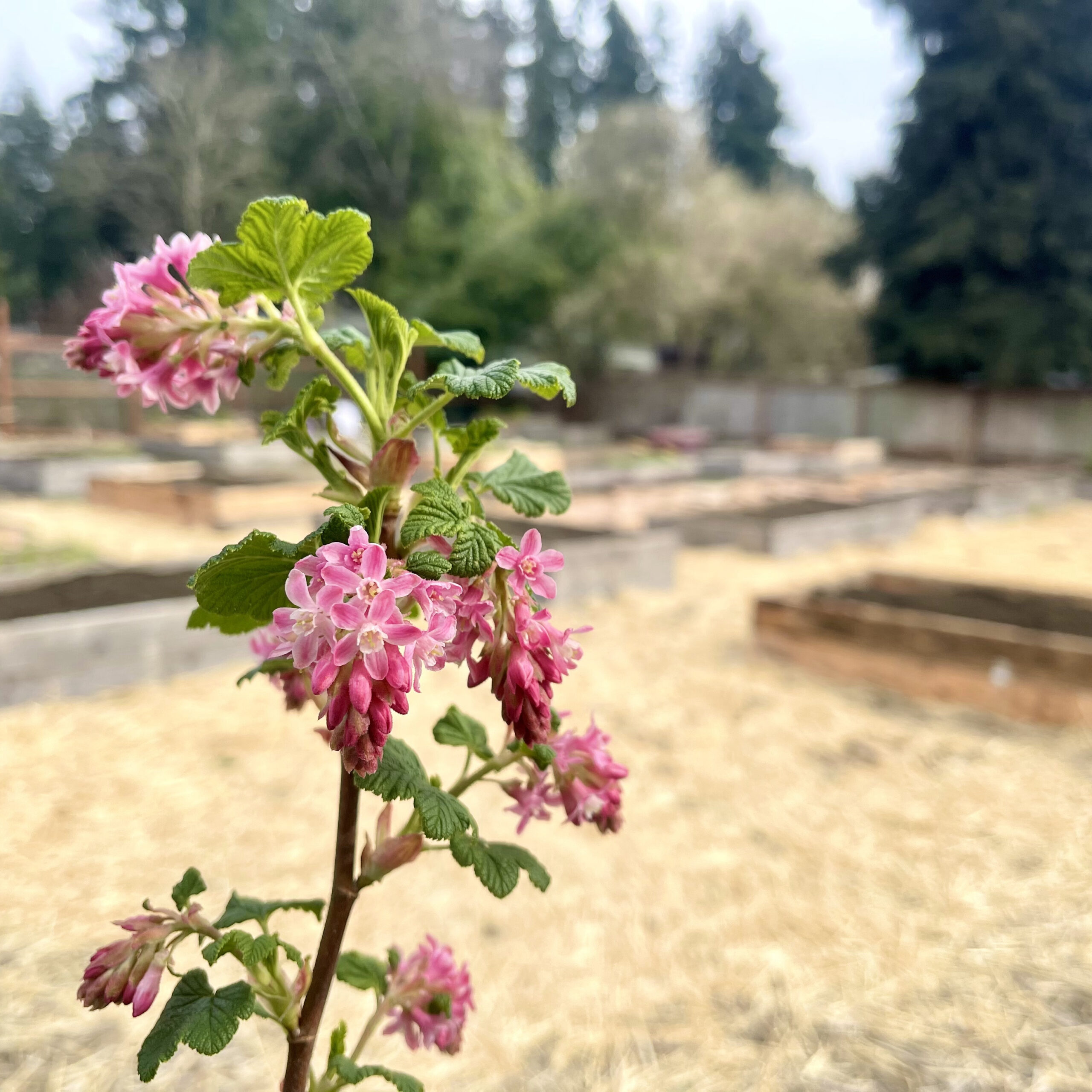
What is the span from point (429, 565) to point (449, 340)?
0.37m

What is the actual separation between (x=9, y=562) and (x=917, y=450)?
64.9ft

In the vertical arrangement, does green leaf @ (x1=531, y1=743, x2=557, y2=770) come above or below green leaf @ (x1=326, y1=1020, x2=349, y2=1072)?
above

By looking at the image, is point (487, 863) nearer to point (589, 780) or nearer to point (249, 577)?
point (589, 780)

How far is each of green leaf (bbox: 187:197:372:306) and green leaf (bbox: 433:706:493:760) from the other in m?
0.55

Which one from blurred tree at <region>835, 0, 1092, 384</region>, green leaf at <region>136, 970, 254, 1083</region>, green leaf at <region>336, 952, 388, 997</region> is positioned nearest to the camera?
green leaf at <region>136, 970, 254, 1083</region>

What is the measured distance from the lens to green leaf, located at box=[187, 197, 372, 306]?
2.99ft

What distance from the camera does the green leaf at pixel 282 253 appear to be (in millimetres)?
912

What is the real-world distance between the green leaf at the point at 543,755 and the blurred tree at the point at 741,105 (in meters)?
42.1

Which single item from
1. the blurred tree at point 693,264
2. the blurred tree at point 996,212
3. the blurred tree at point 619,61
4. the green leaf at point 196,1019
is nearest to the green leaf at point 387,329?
the green leaf at point 196,1019

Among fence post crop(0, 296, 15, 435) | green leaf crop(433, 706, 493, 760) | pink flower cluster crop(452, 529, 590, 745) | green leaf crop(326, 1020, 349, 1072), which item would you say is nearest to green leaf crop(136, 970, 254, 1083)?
green leaf crop(326, 1020, 349, 1072)

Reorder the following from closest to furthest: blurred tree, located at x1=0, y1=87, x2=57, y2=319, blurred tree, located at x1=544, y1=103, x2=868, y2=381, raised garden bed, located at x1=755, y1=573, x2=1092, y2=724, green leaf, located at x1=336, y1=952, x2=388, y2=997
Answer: green leaf, located at x1=336, y1=952, x2=388, y2=997 < raised garden bed, located at x1=755, y1=573, x2=1092, y2=724 < blurred tree, located at x1=544, y1=103, x2=868, y2=381 < blurred tree, located at x1=0, y1=87, x2=57, y2=319

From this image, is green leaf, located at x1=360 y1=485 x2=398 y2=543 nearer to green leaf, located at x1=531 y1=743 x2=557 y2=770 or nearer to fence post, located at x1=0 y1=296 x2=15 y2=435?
green leaf, located at x1=531 y1=743 x2=557 y2=770

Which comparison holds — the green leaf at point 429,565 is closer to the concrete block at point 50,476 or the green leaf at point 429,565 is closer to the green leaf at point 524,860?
the green leaf at point 524,860

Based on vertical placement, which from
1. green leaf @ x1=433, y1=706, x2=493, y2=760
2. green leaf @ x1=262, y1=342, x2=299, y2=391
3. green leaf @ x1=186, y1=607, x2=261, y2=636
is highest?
green leaf @ x1=262, y1=342, x2=299, y2=391
